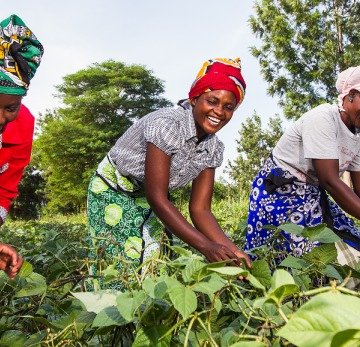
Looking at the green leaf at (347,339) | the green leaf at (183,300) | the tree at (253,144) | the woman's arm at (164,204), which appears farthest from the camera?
the tree at (253,144)

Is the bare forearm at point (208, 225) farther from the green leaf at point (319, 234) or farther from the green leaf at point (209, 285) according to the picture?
the green leaf at point (209, 285)

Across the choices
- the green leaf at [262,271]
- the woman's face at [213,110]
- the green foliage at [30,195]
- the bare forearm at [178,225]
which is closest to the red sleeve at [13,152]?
the bare forearm at [178,225]

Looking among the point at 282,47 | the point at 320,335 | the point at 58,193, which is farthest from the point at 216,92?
the point at 58,193

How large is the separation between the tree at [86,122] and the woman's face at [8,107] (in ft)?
128

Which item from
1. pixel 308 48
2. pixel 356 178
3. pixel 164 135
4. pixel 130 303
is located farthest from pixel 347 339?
pixel 308 48

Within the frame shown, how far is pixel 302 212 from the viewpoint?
2.91 meters

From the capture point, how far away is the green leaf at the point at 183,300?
0.92m

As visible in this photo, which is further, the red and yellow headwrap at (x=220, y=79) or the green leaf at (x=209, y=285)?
the red and yellow headwrap at (x=220, y=79)

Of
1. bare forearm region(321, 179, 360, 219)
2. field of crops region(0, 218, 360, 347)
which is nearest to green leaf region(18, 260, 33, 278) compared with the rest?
field of crops region(0, 218, 360, 347)

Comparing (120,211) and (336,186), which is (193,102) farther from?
(336,186)

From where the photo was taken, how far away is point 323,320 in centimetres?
53

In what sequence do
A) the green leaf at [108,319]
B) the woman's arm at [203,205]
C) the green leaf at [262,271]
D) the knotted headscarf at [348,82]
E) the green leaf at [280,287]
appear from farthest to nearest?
the knotted headscarf at [348,82], the woman's arm at [203,205], the green leaf at [262,271], the green leaf at [108,319], the green leaf at [280,287]

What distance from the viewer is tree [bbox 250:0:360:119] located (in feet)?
65.6

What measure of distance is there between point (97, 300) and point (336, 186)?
174 cm
